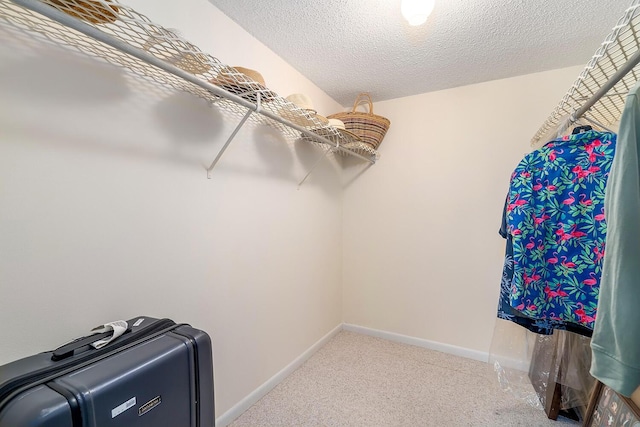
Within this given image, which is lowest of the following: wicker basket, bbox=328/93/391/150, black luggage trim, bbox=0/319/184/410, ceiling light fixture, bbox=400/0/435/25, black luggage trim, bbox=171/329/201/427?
black luggage trim, bbox=171/329/201/427

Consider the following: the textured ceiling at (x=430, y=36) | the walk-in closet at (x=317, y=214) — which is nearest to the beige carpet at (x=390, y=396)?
the walk-in closet at (x=317, y=214)

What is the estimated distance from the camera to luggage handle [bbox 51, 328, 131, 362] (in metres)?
0.74

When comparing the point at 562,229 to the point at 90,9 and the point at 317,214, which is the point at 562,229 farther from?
the point at 90,9

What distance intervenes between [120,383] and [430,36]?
1.97 metres

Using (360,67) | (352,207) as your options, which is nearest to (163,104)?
(360,67)

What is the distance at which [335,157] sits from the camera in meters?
2.52

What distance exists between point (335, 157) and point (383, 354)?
1669 millimetres

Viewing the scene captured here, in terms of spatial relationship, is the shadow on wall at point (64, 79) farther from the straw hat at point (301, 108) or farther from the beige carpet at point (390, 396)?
the beige carpet at point (390, 396)

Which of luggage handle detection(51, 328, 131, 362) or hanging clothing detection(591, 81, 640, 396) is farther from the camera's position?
luggage handle detection(51, 328, 131, 362)

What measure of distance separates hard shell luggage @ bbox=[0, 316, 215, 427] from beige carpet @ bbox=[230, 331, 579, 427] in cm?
86

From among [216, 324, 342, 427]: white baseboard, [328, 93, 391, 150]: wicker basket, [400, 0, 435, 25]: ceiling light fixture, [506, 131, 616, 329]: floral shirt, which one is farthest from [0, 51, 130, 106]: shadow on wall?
[506, 131, 616, 329]: floral shirt

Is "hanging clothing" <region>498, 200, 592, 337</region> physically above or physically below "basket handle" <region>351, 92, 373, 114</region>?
below

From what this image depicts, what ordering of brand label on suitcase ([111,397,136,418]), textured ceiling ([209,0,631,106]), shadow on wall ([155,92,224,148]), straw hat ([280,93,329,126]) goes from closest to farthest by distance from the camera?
brand label on suitcase ([111,397,136,418]) → shadow on wall ([155,92,224,148]) → textured ceiling ([209,0,631,106]) → straw hat ([280,93,329,126])

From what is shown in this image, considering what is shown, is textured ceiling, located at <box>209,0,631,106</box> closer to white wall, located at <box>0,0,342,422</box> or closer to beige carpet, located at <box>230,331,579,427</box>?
white wall, located at <box>0,0,342,422</box>
